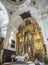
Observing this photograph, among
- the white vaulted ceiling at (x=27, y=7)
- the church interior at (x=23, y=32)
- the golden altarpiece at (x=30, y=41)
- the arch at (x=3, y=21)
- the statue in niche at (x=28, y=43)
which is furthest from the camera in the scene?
the statue in niche at (x=28, y=43)

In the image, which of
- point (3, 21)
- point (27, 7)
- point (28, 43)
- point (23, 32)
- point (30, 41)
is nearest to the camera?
point (27, 7)

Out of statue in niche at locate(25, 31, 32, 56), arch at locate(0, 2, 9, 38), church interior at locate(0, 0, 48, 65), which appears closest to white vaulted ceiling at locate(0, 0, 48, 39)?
church interior at locate(0, 0, 48, 65)

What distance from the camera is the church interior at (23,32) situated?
11.4 m

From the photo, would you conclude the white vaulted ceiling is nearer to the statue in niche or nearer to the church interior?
the church interior

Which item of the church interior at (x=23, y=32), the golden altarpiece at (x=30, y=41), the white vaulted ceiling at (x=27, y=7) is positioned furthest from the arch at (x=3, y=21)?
the golden altarpiece at (x=30, y=41)

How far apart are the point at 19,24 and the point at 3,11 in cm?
264

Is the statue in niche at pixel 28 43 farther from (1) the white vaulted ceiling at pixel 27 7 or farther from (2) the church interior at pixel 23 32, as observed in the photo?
(1) the white vaulted ceiling at pixel 27 7

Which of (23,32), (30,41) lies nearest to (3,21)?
(23,32)

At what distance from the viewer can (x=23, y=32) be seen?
46.5 ft

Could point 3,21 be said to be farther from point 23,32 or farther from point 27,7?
point 27,7

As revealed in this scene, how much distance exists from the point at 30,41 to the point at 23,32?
1.31 m

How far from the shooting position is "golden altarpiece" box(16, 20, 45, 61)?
12.7 metres

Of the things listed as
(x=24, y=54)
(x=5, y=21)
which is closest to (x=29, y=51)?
(x=24, y=54)

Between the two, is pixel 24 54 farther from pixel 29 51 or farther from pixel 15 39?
pixel 15 39
